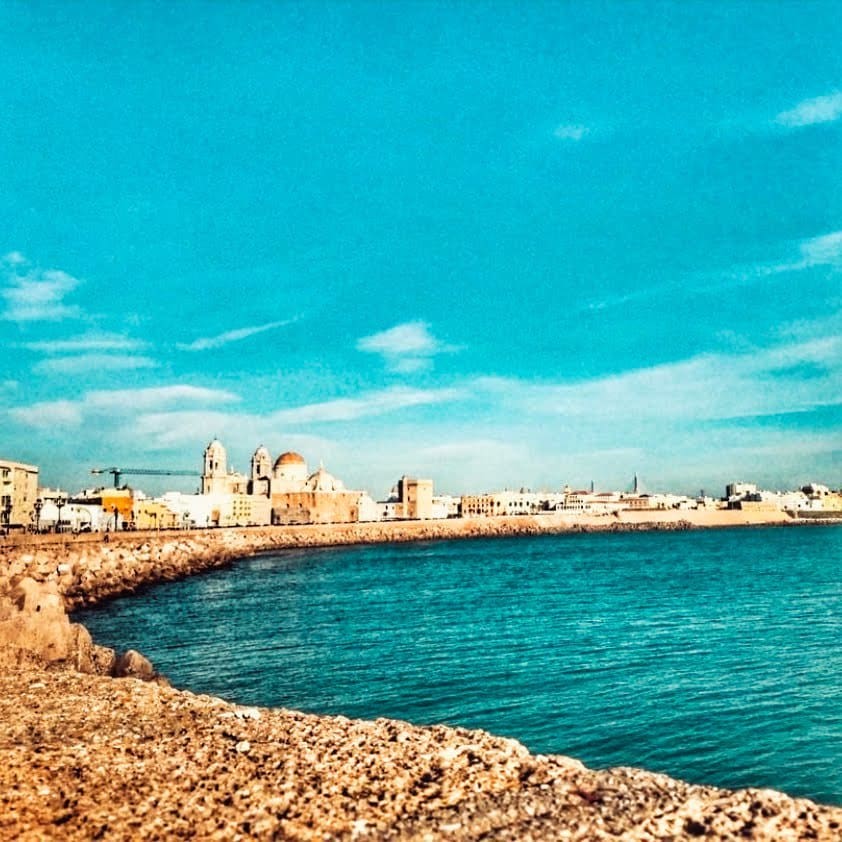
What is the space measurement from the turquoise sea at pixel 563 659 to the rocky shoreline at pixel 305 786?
4720 millimetres

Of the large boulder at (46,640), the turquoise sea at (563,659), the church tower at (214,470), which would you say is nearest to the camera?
the turquoise sea at (563,659)

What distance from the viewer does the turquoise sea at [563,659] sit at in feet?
43.4

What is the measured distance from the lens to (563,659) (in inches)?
803

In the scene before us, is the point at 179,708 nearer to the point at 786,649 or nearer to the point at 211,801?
the point at 211,801

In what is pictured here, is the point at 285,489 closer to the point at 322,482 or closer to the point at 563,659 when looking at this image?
the point at 322,482

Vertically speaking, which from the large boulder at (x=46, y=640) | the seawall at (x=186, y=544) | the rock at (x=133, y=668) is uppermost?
the large boulder at (x=46, y=640)

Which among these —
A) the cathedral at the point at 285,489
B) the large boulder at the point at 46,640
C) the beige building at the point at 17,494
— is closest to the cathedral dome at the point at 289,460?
the cathedral at the point at 285,489

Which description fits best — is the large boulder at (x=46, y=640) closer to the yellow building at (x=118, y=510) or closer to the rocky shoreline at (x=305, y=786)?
the rocky shoreline at (x=305, y=786)

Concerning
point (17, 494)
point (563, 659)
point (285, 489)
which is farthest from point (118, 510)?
point (563, 659)

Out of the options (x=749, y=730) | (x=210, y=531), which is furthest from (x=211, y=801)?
(x=210, y=531)

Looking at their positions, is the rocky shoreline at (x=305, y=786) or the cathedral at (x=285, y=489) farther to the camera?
the cathedral at (x=285, y=489)

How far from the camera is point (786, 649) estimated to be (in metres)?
21.2

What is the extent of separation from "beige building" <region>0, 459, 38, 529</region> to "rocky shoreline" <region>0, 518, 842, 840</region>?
203 ft

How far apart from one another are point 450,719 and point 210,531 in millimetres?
82487
